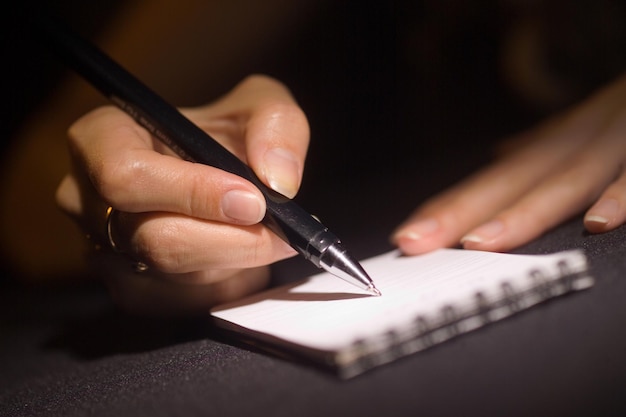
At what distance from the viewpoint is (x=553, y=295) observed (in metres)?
0.34

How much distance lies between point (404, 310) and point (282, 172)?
20 centimetres

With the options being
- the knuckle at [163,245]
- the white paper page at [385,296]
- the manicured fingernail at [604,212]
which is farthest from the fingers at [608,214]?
the knuckle at [163,245]

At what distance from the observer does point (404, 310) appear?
1.10 ft

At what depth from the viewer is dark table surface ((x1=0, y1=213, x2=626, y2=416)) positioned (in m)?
0.27

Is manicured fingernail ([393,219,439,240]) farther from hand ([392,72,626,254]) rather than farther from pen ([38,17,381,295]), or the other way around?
pen ([38,17,381,295])

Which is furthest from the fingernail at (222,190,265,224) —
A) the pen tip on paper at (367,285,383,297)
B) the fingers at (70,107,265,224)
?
the pen tip on paper at (367,285,383,297)

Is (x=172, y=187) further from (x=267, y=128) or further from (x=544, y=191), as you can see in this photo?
(x=544, y=191)

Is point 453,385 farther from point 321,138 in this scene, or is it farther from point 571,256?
point 321,138

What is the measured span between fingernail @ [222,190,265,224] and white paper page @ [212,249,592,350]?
7 centimetres

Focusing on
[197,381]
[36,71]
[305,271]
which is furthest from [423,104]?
[197,381]

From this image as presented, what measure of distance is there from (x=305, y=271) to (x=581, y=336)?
1.24ft

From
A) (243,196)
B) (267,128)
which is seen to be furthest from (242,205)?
(267,128)

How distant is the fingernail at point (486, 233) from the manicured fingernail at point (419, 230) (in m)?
0.05

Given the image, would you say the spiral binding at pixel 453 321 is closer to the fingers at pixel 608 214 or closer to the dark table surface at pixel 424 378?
the dark table surface at pixel 424 378
